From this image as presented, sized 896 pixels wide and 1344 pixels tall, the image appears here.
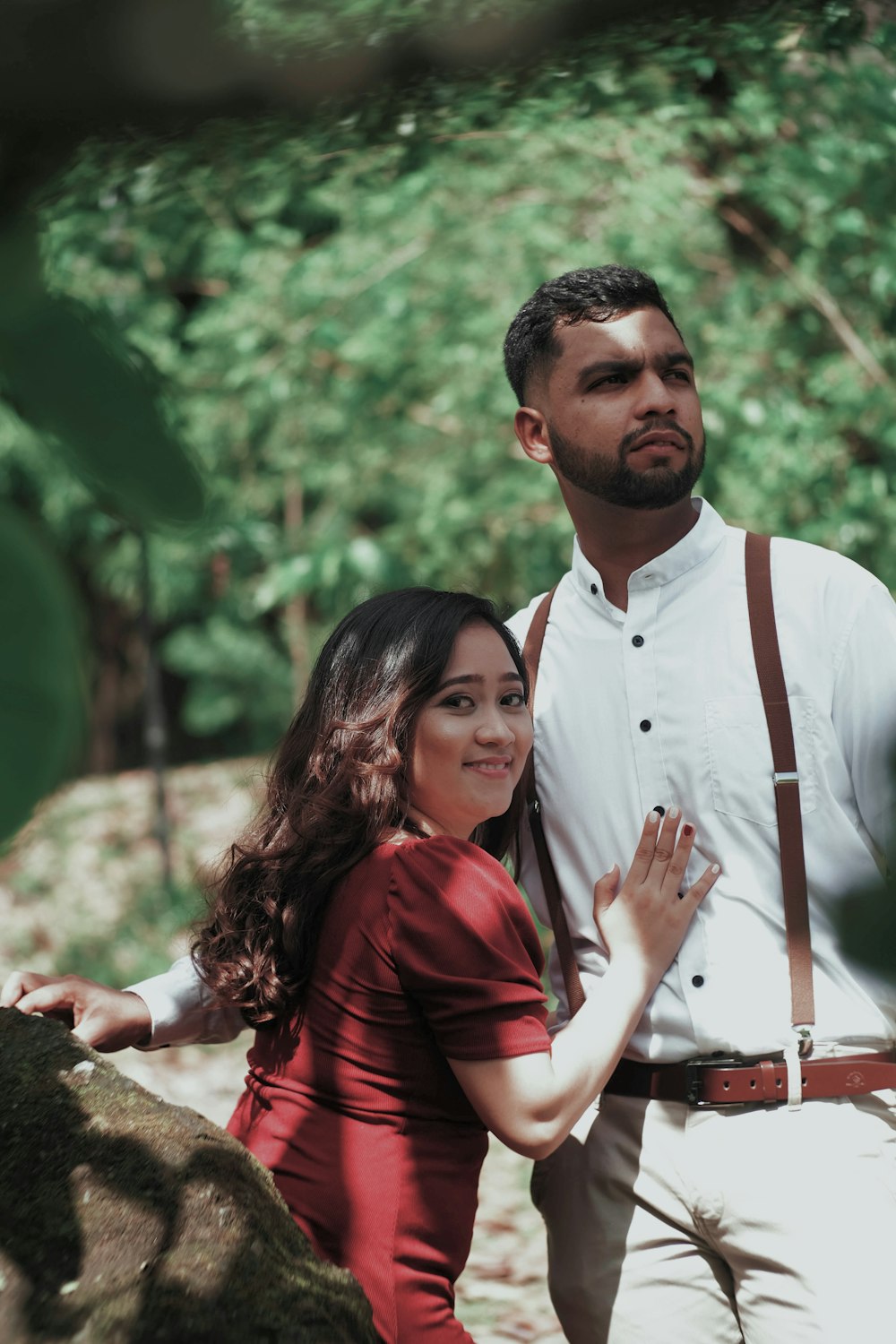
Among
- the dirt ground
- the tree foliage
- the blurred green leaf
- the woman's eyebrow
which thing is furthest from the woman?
the dirt ground

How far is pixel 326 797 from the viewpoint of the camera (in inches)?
68.6

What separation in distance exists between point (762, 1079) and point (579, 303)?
110 centimetres

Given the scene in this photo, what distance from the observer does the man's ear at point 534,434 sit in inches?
83.9

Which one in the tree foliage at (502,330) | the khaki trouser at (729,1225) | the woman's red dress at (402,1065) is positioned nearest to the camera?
the woman's red dress at (402,1065)

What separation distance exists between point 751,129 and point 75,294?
4929mm

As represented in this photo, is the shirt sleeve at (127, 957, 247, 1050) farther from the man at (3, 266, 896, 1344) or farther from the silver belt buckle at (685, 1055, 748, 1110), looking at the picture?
the silver belt buckle at (685, 1055, 748, 1110)

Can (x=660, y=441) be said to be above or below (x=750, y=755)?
above

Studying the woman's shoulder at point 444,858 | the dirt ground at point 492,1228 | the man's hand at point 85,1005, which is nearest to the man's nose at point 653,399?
the woman's shoulder at point 444,858

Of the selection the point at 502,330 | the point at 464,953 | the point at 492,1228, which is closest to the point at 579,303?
the point at 464,953

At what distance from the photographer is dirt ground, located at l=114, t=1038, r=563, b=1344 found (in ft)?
12.6

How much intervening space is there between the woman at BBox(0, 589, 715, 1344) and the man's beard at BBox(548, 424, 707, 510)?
27cm

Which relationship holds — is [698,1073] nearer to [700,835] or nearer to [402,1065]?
[700,835]

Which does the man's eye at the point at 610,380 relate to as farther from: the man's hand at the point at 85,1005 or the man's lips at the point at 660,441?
the man's hand at the point at 85,1005

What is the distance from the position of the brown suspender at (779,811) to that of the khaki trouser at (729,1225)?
138 mm
